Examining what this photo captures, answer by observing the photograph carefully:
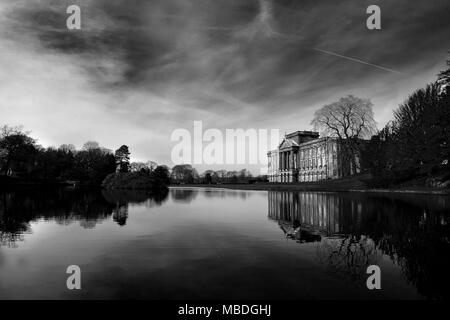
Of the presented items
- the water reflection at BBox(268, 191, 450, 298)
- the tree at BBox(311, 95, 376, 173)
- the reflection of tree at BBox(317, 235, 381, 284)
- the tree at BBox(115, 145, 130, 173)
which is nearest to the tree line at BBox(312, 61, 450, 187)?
the tree at BBox(311, 95, 376, 173)

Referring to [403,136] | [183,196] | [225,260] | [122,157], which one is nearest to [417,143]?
[403,136]

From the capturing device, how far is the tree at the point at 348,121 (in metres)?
61.5

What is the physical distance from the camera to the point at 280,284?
7105 mm

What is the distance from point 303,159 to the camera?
120438 mm

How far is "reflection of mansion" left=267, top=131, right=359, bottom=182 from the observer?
102819mm

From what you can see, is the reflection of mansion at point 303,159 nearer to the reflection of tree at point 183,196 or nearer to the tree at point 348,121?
the tree at point 348,121

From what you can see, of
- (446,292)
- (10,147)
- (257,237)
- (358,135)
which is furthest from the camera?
(10,147)

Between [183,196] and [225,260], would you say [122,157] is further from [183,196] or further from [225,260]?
[225,260]

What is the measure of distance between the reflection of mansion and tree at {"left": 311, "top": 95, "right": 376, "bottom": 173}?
3120 cm

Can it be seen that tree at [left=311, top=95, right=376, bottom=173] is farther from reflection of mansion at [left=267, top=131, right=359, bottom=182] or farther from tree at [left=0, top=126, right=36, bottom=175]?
tree at [left=0, top=126, right=36, bottom=175]
